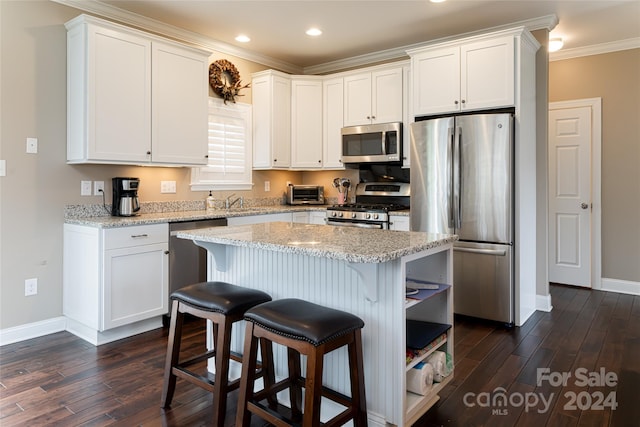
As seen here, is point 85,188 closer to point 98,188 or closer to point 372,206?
point 98,188

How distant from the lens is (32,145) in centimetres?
315

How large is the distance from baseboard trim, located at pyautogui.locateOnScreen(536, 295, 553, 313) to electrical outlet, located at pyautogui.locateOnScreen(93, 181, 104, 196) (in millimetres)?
3974

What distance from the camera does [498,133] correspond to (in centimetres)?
343

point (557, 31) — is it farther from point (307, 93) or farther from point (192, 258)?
point (192, 258)

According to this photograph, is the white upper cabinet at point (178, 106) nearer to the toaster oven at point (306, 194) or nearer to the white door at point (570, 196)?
the toaster oven at point (306, 194)

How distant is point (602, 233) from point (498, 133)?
2.24 metres

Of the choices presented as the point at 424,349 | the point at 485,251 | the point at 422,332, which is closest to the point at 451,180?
the point at 485,251

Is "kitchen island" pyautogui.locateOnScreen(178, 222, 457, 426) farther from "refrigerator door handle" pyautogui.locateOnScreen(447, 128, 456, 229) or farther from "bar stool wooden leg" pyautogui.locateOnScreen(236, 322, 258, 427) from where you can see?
"refrigerator door handle" pyautogui.locateOnScreen(447, 128, 456, 229)

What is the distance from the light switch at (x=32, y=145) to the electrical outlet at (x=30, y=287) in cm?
96

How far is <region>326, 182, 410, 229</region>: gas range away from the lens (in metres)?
4.23

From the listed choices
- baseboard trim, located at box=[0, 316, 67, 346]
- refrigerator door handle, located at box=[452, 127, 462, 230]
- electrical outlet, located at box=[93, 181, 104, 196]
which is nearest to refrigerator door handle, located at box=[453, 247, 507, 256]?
refrigerator door handle, located at box=[452, 127, 462, 230]

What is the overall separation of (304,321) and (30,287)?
8.55 ft

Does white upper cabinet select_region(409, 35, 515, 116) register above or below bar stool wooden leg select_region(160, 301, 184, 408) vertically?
above

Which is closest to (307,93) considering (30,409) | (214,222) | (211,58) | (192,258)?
(211,58)
